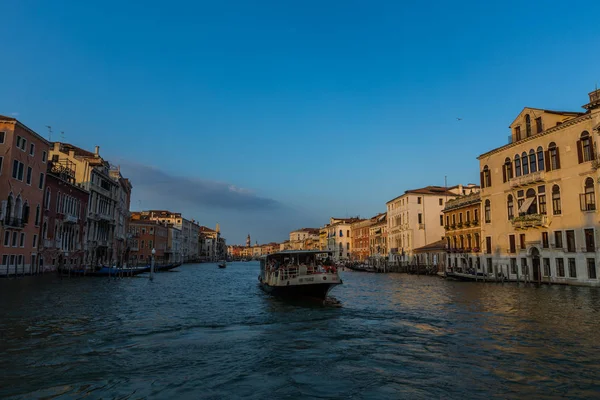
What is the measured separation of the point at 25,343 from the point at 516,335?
12114mm

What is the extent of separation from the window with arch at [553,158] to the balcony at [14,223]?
3558cm

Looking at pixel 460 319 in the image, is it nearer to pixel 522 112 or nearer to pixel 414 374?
pixel 414 374

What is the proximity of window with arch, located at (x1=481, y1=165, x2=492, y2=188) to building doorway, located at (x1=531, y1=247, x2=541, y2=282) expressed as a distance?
7.11m

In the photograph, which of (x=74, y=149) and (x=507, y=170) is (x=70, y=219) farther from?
(x=507, y=170)

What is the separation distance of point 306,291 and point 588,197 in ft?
61.7

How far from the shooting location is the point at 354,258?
82.5m

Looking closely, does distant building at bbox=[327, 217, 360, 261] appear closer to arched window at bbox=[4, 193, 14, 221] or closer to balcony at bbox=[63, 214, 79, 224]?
balcony at bbox=[63, 214, 79, 224]

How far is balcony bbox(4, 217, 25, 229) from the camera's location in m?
27.2

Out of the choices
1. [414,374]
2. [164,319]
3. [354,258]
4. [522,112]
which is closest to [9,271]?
[164,319]

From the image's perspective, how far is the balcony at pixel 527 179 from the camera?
2853cm

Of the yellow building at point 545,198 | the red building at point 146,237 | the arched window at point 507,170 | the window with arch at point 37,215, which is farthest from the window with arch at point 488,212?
the red building at point 146,237

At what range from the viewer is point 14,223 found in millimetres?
27859

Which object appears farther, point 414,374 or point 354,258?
point 354,258

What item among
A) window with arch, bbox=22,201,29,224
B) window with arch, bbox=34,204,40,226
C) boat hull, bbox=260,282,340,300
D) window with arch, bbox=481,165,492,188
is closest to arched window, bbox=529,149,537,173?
window with arch, bbox=481,165,492,188
